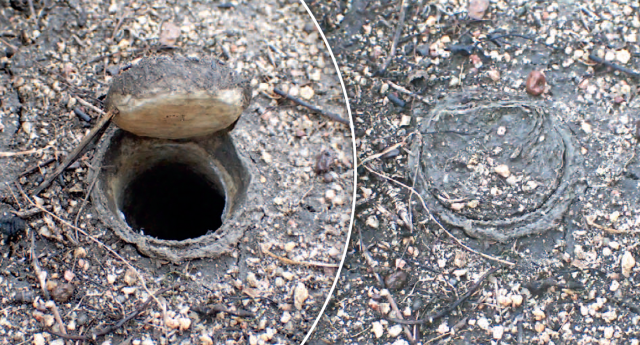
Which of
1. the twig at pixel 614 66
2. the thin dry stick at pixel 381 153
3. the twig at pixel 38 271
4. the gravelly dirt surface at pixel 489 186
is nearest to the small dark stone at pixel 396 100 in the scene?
the gravelly dirt surface at pixel 489 186

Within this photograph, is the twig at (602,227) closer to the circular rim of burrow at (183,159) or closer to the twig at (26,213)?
the circular rim of burrow at (183,159)

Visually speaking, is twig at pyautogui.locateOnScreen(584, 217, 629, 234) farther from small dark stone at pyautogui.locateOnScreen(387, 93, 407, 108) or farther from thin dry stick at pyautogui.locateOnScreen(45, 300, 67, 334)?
thin dry stick at pyautogui.locateOnScreen(45, 300, 67, 334)

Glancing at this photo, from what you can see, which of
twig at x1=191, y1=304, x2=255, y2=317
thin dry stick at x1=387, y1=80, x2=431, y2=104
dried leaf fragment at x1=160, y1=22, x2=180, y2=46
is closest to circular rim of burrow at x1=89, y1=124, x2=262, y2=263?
twig at x1=191, y1=304, x2=255, y2=317

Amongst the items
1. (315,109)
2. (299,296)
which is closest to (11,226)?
(299,296)

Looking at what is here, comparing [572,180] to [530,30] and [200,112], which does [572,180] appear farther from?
[200,112]

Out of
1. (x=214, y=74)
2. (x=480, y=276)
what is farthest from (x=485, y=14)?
(x=214, y=74)

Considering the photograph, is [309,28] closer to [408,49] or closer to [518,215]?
[408,49]
